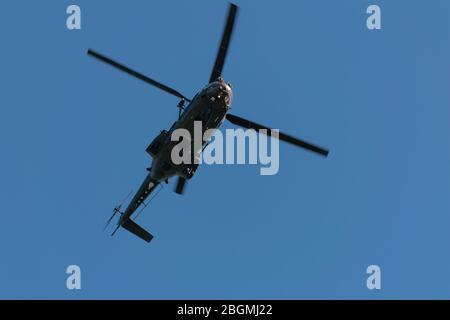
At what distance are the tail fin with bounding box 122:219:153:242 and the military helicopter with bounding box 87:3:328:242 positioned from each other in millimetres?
2910

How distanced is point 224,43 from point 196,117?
3.75 meters

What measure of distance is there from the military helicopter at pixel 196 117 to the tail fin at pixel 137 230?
2.91 m

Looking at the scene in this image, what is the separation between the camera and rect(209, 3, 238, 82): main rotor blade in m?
32.5

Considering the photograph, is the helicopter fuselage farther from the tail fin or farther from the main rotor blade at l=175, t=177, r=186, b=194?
the tail fin

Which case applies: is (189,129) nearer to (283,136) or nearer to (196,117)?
(196,117)

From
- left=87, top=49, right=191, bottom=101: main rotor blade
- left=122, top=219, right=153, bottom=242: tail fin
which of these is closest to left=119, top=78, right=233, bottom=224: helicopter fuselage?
left=122, top=219, right=153, bottom=242: tail fin

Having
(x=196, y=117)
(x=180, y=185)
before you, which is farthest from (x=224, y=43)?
(x=180, y=185)

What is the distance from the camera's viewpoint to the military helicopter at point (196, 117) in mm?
32719

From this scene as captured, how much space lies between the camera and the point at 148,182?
36.7m
